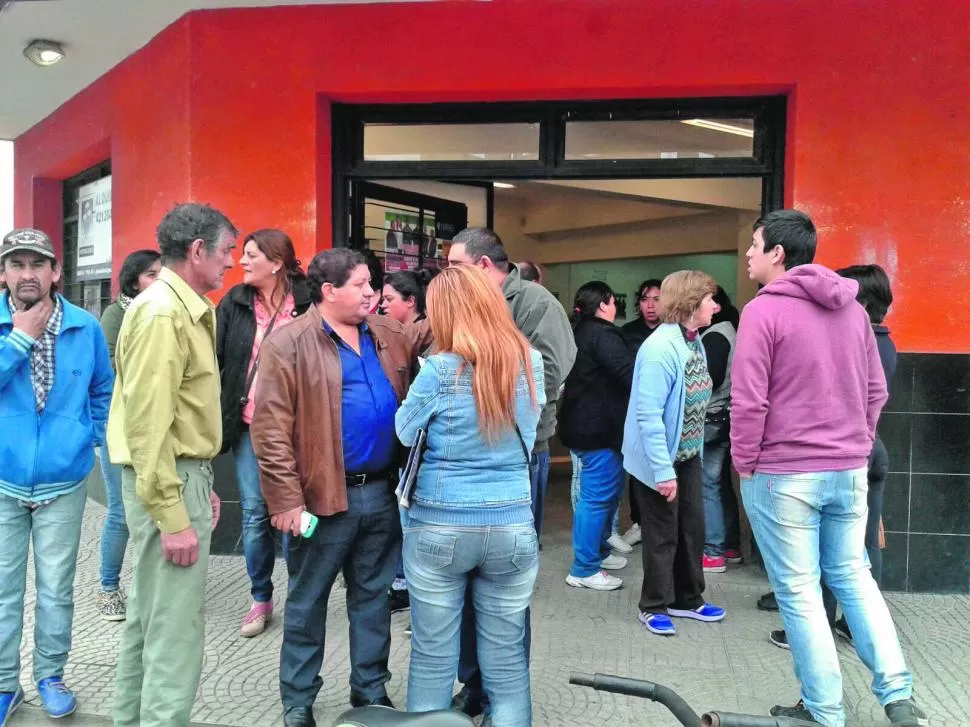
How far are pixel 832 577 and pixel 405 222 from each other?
4.38 meters

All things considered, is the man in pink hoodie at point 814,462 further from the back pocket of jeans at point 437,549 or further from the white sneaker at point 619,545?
the white sneaker at point 619,545

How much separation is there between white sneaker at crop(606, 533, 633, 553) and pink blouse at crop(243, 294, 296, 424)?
9.60ft

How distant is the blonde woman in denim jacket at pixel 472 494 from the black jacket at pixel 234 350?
168 centimetres

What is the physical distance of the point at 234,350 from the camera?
4262 millimetres

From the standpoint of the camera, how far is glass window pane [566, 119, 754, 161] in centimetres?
563

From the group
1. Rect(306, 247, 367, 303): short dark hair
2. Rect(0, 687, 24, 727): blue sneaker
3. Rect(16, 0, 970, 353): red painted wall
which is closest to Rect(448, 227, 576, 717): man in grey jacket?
Rect(306, 247, 367, 303): short dark hair

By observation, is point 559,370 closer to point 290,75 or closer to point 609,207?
point 290,75

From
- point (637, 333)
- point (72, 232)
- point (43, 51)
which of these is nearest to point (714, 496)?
point (637, 333)

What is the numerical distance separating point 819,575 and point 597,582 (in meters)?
2.01

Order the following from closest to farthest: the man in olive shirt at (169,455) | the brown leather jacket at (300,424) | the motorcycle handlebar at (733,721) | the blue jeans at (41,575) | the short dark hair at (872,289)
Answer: the motorcycle handlebar at (733,721) < the man in olive shirt at (169,455) < the brown leather jacket at (300,424) < the blue jeans at (41,575) < the short dark hair at (872,289)

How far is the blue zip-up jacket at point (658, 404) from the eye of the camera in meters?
4.20

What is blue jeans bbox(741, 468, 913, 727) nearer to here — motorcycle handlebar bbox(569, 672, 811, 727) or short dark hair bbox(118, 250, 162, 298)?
motorcycle handlebar bbox(569, 672, 811, 727)

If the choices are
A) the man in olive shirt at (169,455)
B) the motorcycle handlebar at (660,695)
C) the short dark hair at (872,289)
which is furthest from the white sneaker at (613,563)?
the motorcycle handlebar at (660,695)

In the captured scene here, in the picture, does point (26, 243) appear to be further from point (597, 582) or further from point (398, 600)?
point (597, 582)
